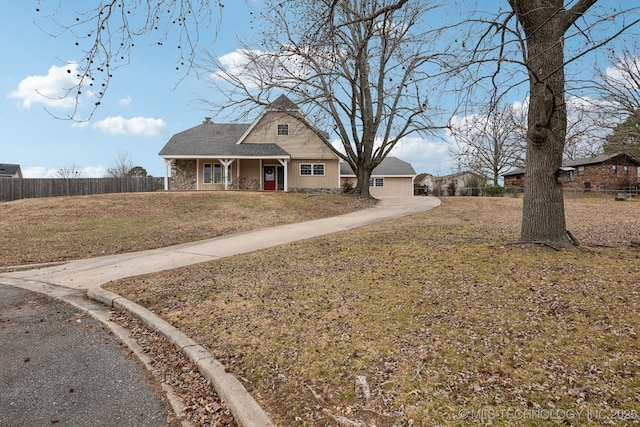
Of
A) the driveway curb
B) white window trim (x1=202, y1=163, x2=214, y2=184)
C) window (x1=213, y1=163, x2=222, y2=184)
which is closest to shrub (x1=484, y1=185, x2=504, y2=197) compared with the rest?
window (x1=213, y1=163, x2=222, y2=184)

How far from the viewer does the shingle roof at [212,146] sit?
24859mm

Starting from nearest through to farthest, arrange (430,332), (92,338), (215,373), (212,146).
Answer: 1. (215,373)
2. (430,332)
3. (92,338)
4. (212,146)

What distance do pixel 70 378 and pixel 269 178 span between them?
24114 mm

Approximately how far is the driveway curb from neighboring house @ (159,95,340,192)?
2058 cm

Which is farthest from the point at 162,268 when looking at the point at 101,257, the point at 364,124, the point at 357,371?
the point at 364,124

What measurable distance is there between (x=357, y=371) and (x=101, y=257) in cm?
927

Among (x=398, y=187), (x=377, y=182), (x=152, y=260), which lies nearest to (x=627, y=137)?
(x=398, y=187)

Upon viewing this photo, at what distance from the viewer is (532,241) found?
6.64m

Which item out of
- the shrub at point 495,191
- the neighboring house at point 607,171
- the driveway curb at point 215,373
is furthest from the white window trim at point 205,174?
the neighboring house at point 607,171

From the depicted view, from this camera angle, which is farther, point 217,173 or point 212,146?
point 217,173

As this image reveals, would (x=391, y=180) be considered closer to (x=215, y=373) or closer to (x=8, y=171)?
(x=215, y=373)

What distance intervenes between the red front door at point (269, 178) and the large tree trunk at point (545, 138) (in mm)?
21602

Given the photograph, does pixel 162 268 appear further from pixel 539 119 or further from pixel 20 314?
pixel 539 119

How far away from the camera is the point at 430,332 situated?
3.77 m
